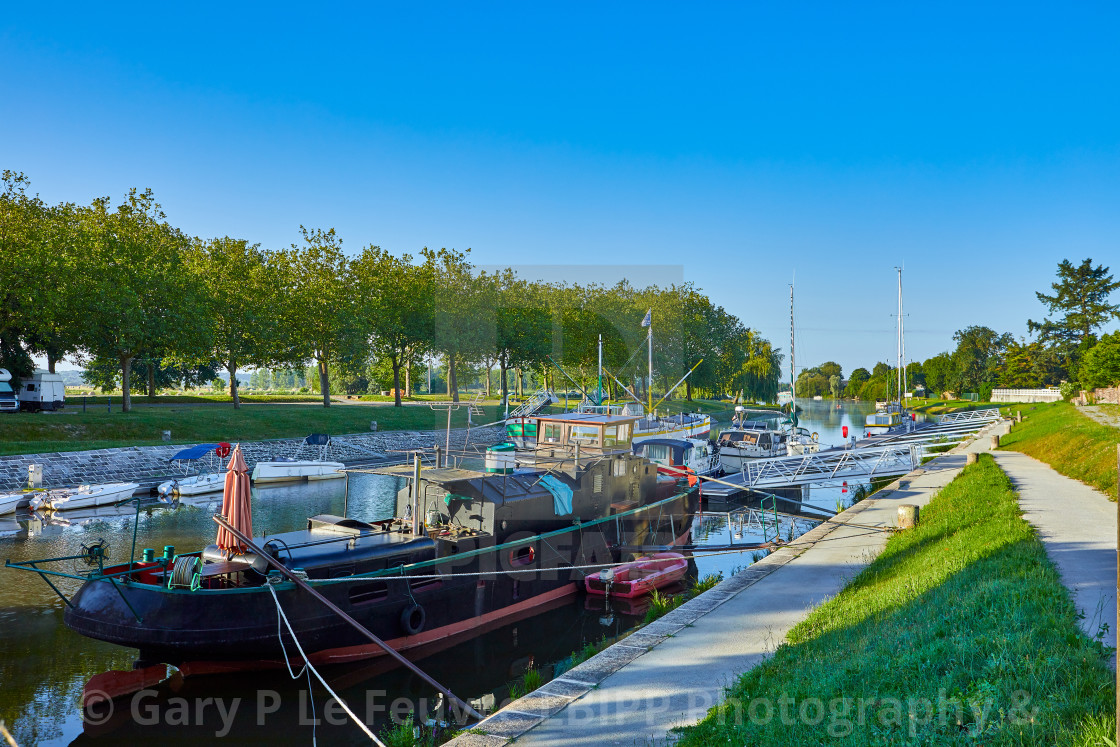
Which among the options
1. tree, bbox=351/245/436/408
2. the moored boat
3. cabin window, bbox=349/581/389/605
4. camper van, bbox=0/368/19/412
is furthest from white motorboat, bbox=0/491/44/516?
tree, bbox=351/245/436/408

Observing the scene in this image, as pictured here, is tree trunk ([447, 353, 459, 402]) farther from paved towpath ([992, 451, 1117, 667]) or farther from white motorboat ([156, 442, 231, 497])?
paved towpath ([992, 451, 1117, 667])

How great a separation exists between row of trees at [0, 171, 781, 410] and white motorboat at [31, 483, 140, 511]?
13978 mm

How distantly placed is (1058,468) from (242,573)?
27688 millimetres

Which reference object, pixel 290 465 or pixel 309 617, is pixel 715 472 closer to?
pixel 290 465

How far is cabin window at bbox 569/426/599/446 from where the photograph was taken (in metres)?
19.2

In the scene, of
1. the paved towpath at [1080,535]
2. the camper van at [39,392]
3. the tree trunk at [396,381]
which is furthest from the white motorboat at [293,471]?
the paved towpath at [1080,535]

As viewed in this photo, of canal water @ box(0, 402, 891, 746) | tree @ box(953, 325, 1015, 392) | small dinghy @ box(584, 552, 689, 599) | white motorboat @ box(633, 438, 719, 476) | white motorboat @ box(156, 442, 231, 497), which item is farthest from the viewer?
tree @ box(953, 325, 1015, 392)

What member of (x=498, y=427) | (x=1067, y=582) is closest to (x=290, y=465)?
(x=498, y=427)

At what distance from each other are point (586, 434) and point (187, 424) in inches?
1166

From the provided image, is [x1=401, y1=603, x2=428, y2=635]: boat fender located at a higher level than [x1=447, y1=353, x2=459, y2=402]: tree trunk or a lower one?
lower

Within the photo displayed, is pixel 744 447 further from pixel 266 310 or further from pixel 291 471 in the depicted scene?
pixel 266 310

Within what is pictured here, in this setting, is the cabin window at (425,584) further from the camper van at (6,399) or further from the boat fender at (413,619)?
the camper van at (6,399)

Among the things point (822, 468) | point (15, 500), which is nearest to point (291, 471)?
point (15, 500)

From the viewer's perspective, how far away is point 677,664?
900 centimetres
